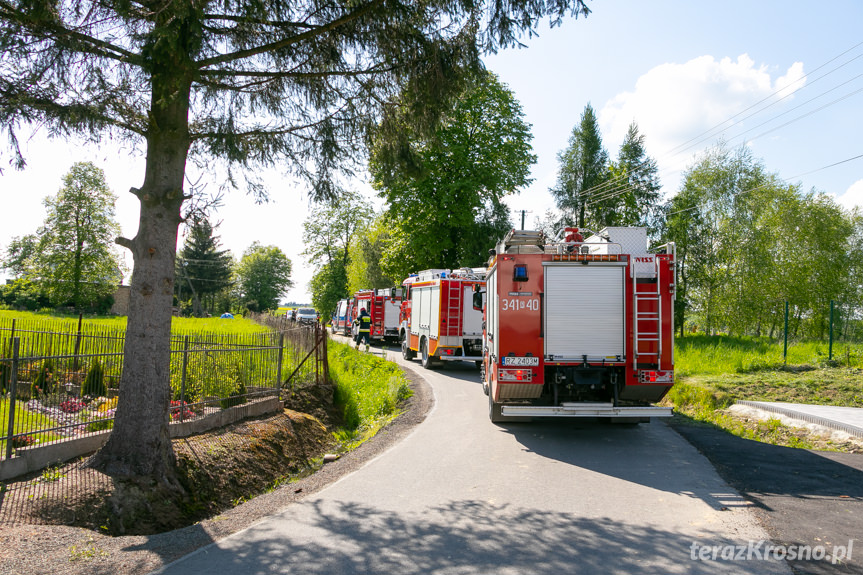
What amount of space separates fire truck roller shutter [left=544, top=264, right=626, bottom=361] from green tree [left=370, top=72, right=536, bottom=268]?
21.7 metres

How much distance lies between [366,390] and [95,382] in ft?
26.4

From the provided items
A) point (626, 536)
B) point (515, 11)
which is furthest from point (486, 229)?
point (626, 536)

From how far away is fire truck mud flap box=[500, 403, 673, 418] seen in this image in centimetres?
888

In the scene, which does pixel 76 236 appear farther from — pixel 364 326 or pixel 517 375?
pixel 517 375

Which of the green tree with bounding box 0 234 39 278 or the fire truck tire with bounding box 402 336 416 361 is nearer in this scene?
the fire truck tire with bounding box 402 336 416 361

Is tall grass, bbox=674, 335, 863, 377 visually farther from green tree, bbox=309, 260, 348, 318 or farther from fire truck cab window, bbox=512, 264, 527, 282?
green tree, bbox=309, 260, 348, 318

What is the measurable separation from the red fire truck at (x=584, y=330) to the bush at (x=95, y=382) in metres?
6.44

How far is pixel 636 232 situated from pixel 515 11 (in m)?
4.64

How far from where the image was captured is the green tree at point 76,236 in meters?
48.1

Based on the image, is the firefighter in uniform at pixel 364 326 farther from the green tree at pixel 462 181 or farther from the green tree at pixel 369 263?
the green tree at pixel 369 263

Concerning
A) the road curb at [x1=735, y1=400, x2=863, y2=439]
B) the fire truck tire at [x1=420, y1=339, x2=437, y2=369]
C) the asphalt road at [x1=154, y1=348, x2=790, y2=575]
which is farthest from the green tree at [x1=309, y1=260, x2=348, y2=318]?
the asphalt road at [x1=154, y1=348, x2=790, y2=575]

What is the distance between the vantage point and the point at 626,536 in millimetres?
5141
